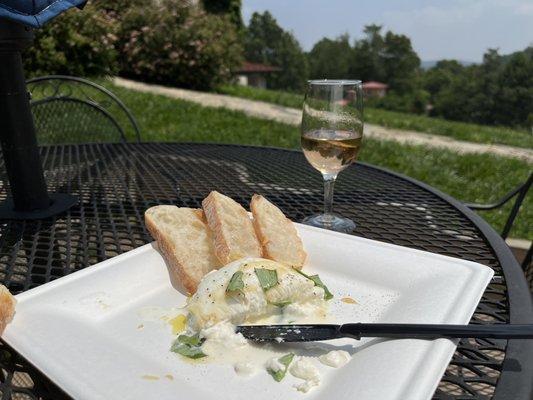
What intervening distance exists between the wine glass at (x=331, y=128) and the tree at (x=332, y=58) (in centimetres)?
5831

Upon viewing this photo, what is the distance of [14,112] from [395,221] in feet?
3.91

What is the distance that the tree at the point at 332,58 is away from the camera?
5925 centimetres

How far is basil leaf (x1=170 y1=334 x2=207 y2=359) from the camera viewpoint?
2.67 feet

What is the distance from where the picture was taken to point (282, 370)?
76 centimetres

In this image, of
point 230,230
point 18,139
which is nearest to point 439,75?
point 18,139

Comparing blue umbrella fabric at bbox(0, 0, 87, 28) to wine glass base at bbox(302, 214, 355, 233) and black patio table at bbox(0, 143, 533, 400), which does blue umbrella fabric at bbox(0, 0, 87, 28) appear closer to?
black patio table at bbox(0, 143, 533, 400)

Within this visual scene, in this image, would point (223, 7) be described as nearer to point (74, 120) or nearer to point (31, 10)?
point (74, 120)

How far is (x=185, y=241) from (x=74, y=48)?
1012cm

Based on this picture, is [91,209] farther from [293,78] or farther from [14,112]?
[293,78]

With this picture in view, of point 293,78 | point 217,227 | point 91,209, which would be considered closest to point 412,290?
point 217,227

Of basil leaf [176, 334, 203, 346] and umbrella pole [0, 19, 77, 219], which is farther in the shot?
umbrella pole [0, 19, 77, 219]

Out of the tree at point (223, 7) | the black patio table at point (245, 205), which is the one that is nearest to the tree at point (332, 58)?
the tree at point (223, 7)

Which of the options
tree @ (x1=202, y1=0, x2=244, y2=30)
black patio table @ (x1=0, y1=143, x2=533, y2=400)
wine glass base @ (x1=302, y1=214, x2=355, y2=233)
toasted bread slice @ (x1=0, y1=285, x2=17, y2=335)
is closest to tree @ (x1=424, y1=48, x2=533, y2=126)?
tree @ (x1=202, y1=0, x2=244, y2=30)

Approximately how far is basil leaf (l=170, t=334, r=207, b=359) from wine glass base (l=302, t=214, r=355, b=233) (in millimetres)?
609
